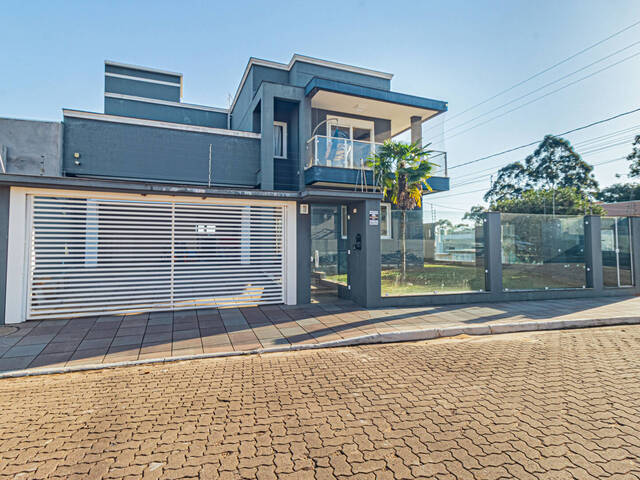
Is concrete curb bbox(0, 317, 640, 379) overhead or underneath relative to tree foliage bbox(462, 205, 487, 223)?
underneath

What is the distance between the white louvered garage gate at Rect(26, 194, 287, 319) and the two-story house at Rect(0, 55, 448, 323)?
3 centimetres

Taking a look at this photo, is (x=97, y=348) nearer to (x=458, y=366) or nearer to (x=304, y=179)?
(x=458, y=366)

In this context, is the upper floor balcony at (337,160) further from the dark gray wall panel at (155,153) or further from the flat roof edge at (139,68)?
the flat roof edge at (139,68)

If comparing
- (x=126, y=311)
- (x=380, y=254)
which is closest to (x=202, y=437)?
(x=126, y=311)

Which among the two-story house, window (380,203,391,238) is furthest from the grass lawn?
window (380,203,391,238)

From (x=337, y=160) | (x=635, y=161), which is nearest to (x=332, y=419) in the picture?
(x=337, y=160)

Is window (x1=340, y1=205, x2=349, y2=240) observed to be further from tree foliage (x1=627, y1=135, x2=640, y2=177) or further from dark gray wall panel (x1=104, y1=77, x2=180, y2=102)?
tree foliage (x1=627, y1=135, x2=640, y2=177)

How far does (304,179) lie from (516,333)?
8.62 meters

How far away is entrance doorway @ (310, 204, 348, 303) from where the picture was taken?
412 inches

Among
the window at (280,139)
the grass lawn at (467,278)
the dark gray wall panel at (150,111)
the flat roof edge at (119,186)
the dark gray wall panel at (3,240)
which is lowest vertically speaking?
the grass lawn at (467,278)

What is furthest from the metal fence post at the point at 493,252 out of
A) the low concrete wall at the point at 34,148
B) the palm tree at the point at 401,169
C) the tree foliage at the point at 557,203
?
the tree foliage at the point at 557,203

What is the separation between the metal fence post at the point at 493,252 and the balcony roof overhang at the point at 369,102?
608cm

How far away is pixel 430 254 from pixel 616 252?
7.16 meters

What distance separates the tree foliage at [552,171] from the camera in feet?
126
